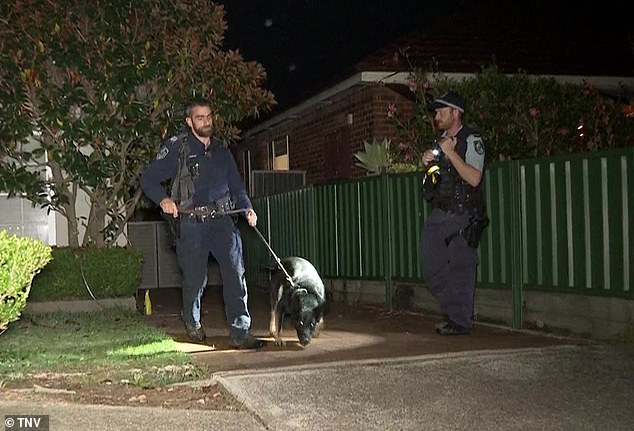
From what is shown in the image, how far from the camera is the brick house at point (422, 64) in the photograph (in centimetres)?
1401

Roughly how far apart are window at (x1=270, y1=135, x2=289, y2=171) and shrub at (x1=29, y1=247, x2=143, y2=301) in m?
9.54

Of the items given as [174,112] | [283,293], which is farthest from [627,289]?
[174,112]

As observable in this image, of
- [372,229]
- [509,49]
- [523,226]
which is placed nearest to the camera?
[523,226]

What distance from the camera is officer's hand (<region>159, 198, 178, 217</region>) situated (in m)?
7.52

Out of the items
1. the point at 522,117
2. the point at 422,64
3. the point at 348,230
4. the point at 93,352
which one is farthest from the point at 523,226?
the point at 422,64

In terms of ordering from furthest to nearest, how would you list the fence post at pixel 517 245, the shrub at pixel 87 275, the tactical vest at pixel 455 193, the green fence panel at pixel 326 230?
the green fence panel at pixel 326 230 < the shrub at pixel 87 275 < the fence post at pixel 517 245 < the tactical vest at pixel 455 193

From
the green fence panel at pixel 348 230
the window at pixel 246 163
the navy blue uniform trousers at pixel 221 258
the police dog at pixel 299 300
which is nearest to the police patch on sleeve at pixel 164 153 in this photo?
the navy blue uniform trousers at pixel 221 258

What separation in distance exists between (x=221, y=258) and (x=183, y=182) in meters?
0.72

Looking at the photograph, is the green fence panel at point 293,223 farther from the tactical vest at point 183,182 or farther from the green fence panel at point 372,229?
the tactical vest at point 183,182

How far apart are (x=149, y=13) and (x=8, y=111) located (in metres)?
1.99

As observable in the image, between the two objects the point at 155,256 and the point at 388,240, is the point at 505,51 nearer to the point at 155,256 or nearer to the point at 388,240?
the point at 388,240

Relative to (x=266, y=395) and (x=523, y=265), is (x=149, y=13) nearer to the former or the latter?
(x=523, y=265)

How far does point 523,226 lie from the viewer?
27.1 feet

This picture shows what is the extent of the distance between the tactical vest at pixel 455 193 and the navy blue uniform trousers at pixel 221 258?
1.81 meters
